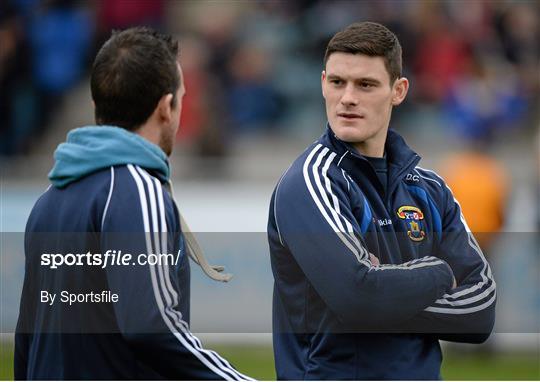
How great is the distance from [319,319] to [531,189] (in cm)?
663

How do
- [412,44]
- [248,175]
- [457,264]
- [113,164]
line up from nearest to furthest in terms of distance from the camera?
[113,164], [457,264], [248,175], [412,44]

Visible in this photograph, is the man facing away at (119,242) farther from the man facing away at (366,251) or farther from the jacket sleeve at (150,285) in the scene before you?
the man facing away at (366,251)

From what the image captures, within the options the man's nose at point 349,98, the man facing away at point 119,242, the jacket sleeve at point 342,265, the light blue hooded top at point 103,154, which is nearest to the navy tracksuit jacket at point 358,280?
the jacket sleeve at point 342,265

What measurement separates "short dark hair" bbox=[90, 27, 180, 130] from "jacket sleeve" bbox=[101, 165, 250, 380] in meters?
0.21

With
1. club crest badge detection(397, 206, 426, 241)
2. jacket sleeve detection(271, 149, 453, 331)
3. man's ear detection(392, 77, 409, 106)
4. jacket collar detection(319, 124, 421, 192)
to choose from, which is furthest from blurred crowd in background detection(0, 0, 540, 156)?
jacket sleeve detection(271, 149, 453, 331)

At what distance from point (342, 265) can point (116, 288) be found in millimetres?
852

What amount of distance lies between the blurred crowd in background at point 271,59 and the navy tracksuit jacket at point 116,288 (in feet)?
25.1

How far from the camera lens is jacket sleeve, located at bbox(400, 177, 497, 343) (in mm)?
3945

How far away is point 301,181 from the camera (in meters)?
3.95

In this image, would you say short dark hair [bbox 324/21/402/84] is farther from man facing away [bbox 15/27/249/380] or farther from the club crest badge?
man facing away [bbox 15/27/249/380]

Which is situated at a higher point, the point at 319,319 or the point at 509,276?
the point at 319,319

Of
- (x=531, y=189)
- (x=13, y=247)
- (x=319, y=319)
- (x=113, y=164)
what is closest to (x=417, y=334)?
(x=319, y=319)

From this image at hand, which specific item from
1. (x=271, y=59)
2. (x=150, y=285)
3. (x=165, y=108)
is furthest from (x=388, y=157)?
(x=271, y=59)

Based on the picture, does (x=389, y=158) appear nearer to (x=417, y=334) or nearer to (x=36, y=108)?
(x=417, y=334)
